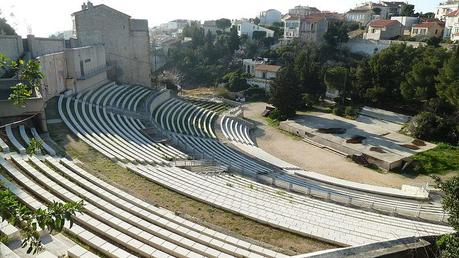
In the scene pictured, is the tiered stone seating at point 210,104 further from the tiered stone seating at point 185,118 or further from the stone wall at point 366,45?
the stone wall at point 366,45

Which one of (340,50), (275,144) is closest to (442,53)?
(275,144)

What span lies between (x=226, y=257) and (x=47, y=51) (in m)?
27.9

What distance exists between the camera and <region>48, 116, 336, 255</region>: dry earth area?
34.4 feet

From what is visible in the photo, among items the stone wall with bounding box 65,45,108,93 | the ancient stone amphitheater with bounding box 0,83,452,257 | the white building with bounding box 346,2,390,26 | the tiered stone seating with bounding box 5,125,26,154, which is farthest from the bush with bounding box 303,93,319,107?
the white building with bounding box 346,2,390,26

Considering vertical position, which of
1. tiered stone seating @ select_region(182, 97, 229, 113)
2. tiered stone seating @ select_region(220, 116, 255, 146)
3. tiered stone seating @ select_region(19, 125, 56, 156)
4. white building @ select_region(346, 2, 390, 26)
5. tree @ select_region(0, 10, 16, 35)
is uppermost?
white building @ select_region(346, 2, 390, 26)

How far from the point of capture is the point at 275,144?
101 feet

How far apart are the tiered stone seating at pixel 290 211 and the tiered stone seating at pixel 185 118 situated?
12.7 meters

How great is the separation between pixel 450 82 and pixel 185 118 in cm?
2396

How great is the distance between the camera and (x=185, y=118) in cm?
3369

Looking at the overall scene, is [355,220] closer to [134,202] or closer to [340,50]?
[134,202]

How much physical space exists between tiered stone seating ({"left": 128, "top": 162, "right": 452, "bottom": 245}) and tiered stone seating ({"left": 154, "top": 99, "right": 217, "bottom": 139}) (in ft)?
41.6

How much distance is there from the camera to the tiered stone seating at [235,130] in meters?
30.3

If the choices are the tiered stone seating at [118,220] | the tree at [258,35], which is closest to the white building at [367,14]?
the tree at [258,35]

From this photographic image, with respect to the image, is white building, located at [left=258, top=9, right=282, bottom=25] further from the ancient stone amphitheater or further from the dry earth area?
the dry earth area
